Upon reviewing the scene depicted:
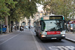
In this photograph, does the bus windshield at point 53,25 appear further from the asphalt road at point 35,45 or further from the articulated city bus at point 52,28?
the asphalt road at point 35,45

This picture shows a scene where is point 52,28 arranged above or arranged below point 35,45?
above

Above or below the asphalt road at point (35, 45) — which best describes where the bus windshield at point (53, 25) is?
above

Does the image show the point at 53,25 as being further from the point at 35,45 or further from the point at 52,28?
the point at 35,45

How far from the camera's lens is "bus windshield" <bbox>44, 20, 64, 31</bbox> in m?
14.3

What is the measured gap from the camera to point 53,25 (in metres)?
14.4

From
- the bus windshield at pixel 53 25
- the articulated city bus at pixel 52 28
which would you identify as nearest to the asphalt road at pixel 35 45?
the articulated city bus at pixel 52 28

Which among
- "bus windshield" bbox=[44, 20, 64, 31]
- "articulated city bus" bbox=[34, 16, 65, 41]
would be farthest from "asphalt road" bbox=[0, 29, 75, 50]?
"bus windshield" bbox=[44, 20, 64, 31]

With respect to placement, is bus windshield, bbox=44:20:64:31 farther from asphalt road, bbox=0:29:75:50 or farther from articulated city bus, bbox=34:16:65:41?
asphalt road, bbox=0:29:75:50

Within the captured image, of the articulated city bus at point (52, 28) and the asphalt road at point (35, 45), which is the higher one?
the articulated city bus at point (52, 28)

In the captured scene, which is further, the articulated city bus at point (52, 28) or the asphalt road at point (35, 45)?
the articulated city bus at point (52, 28)

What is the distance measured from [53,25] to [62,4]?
13.7 metres

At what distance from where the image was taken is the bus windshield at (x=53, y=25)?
1433 cm

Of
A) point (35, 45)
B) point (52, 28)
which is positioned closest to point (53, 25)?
point (52, 28)

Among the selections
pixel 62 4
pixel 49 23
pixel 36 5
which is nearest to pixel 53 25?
pixel 49 23
